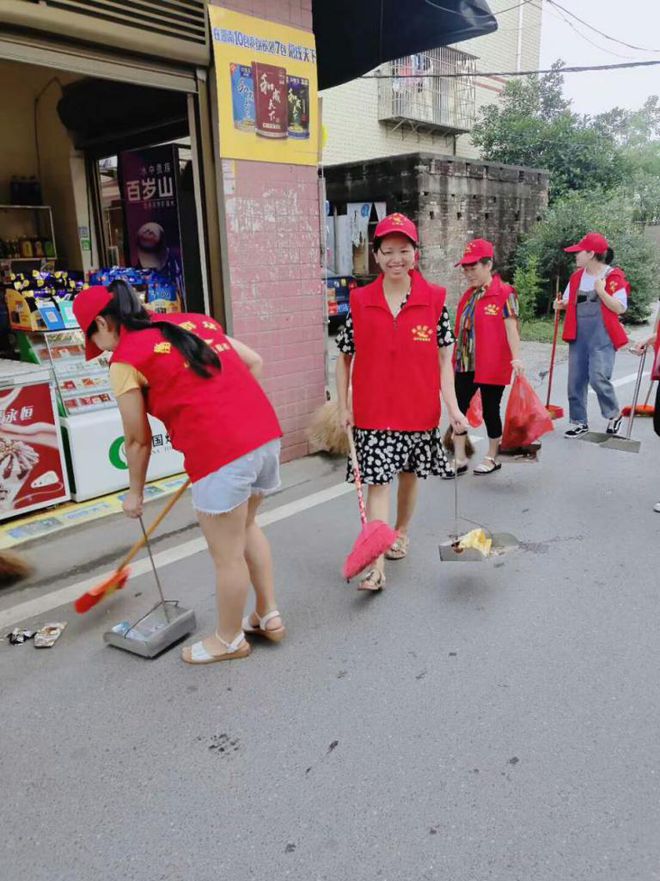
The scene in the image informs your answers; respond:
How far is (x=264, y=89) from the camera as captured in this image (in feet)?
16.1

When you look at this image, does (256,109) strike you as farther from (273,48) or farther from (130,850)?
(130,850)

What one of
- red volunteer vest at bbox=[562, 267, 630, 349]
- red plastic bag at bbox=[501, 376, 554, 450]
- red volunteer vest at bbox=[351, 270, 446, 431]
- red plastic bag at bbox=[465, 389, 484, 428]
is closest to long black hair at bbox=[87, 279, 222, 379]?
red volunteer vest at bbox=[351, 270, 446, 431]

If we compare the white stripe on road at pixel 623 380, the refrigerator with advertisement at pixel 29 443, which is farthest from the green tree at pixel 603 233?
the refrigerator with advertisement at pixel 29 443

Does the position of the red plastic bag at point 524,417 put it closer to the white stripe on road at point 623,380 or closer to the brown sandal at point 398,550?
the brown sandal at point 398,550

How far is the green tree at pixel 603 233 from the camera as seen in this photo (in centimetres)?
1316

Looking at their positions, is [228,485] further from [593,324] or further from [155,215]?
[593,324]

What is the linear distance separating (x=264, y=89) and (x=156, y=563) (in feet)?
11.2

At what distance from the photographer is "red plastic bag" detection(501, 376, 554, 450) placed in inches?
204

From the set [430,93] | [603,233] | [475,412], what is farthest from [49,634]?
[430,93]

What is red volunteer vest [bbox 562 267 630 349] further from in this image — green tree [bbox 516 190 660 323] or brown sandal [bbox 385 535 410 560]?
green tree [bbox 516 190 660 323]

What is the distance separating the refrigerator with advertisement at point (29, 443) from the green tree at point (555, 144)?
1546 cm

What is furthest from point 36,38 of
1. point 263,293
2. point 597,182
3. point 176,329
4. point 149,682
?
point 597,182

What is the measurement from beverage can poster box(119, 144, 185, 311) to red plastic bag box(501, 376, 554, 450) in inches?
113

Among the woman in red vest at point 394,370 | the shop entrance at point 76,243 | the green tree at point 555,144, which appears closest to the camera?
the woman in red vest at point 394,370
